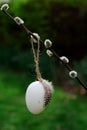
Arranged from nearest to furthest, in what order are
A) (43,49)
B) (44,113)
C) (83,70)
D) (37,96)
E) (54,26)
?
1. (37,96)
2. (44,113)
3. (83,70)
4. (43,49)
5. (54,26)

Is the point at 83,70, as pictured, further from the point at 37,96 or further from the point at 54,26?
the point at 37,96

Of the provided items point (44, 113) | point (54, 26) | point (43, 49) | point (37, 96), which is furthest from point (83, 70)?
point (37, 96)

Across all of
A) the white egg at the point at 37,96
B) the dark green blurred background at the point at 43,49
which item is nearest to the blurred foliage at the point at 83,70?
the dark green blurred background at the point at 43,49

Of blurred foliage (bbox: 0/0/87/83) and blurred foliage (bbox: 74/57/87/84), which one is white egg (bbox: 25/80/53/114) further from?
blurred foliage (bbox: 0/0/87/83)

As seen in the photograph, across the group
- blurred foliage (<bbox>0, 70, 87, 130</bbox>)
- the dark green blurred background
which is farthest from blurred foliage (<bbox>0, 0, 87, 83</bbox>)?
blurred foliage (<bbox>0, 70, 87, 130</bbox>)

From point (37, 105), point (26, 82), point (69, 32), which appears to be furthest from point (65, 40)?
point (37, 105)

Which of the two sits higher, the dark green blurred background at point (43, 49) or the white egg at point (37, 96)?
the dark green blurred background at point (43, 49)

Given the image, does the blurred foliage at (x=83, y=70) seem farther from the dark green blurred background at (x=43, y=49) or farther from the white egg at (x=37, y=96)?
the white egg at (x=37, y=96)

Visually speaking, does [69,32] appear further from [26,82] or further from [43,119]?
[43,119]
